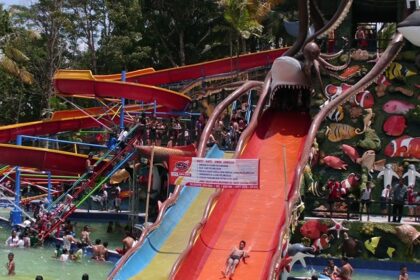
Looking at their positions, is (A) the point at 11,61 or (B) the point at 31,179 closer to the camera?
(B) the point at 31,179

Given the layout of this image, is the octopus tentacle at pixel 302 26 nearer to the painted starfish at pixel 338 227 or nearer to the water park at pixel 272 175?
the water park at pixel 272 175

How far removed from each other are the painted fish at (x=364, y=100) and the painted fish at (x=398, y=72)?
2.98 ft

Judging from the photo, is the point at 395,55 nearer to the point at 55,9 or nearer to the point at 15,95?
the point at 55,9

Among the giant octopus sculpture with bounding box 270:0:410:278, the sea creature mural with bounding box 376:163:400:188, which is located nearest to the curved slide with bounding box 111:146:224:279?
the giant octopus sculpture with bounding box 270:0:410:278

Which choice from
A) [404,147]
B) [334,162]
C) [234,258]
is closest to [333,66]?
[334,162]

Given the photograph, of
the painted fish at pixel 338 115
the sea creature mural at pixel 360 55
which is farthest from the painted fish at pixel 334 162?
the sea creature mural at pixel 360 55

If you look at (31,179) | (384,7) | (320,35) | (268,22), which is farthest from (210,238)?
(268,22)

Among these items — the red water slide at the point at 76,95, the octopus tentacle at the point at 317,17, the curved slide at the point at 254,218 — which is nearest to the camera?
the curved slide at the point at 254,218


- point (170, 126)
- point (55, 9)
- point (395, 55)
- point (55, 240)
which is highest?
point (55, 9)

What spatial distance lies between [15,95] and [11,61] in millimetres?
4250

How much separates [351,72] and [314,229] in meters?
5.47

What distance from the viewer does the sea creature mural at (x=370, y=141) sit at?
79.0 feet

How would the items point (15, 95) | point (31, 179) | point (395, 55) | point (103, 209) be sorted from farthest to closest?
1. point (15, 95)
2. point (31, 179)
3. point (103, 209)
4. point (395, 55)

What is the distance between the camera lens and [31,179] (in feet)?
124
